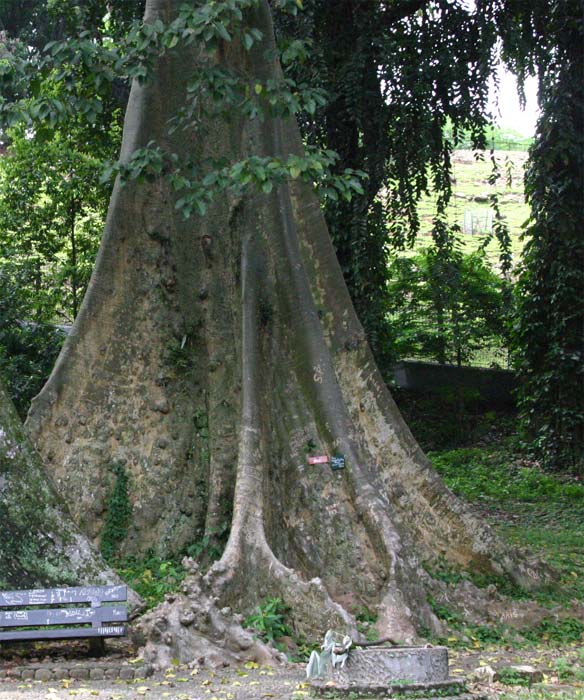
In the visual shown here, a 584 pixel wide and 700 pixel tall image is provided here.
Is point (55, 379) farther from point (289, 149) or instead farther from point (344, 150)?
point (344, 150)

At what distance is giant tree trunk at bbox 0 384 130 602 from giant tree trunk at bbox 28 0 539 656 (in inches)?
57.9

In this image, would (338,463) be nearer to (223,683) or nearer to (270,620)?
(270,620)

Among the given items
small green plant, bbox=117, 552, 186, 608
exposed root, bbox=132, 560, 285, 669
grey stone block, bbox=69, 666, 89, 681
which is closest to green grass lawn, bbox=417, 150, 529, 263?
small green plant, bbox=117, 552, 186, 608

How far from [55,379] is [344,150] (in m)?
7.12

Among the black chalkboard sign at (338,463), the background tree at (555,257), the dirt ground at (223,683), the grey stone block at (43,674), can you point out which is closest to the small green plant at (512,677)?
the dirt ground at (223,683)

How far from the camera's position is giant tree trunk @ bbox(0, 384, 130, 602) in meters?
8.28

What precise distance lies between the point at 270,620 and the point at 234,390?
275 cm

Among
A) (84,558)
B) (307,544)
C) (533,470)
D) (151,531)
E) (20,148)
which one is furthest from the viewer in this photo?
(20,148)

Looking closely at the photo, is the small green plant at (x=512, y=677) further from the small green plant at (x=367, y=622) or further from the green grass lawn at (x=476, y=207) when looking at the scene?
the green grass lawn at (x=476, y=207)

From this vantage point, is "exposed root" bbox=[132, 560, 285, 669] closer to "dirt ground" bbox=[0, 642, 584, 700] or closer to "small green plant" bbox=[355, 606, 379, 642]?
"dirt ground" bbox=[0, 642, 584, 700]

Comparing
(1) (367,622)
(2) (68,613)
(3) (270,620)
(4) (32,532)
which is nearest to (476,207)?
(1) (367,622)

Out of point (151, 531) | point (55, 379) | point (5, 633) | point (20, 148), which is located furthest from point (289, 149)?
point (20, 148)

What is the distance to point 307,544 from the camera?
9.59m

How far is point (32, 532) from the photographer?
27.5 ft
